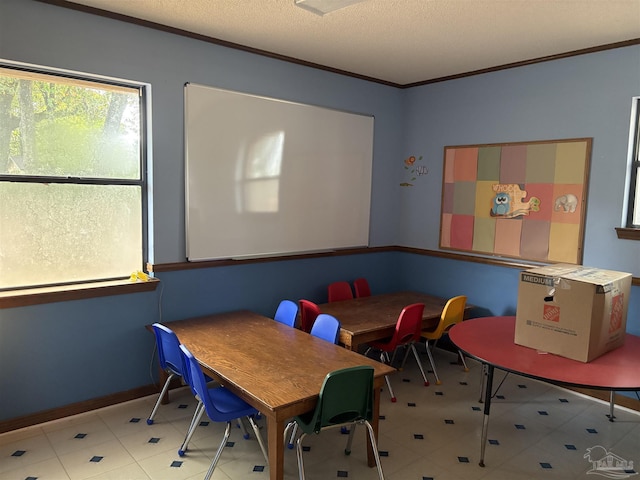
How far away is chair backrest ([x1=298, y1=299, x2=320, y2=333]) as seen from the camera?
12.9 ft

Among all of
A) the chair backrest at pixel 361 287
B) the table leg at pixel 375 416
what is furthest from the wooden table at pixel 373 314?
the table leg at pixel 375 416

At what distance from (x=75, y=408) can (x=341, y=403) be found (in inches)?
86.0

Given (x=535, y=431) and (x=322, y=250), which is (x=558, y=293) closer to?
(x=535, y=431)

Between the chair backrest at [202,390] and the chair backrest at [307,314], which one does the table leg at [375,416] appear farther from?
the chair backrest at [307,314]

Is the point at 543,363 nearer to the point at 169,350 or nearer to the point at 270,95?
the point at 169,350

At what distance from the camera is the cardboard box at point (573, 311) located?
8.72 feet

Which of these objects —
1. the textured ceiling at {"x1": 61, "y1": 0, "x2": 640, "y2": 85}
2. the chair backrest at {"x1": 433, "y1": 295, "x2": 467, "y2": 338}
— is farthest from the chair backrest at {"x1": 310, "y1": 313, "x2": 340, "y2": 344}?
the textured ceiling at {"x1": 61, "y1": 0, "x2": 640, "y2": 85}

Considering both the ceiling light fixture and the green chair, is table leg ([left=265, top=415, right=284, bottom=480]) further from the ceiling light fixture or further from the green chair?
the ceiling light fixture

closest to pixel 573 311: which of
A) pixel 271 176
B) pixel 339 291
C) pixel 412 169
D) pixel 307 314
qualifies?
pixel 307 314

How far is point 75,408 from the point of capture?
3438 mm

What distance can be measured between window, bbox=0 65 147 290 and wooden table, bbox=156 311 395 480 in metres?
0.84

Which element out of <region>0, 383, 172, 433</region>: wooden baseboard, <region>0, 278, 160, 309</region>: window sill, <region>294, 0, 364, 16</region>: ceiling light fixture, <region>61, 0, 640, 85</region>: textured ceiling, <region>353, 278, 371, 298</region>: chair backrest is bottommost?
<region>0, 383, 172, 433</region>: wooden baseboard

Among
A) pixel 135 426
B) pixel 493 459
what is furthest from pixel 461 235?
pixel 135 426

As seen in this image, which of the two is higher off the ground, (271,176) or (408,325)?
(271,176)
